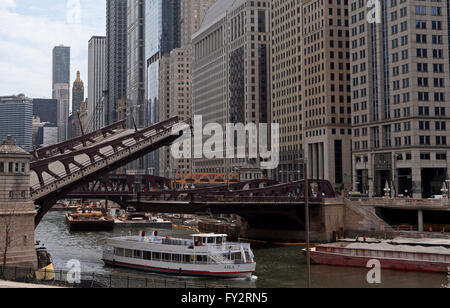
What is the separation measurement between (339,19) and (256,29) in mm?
51567

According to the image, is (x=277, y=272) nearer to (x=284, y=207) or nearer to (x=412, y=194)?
(x=284, y=207)

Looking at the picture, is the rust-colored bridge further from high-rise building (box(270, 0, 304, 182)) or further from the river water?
high-rise building (box(270, 0, 304, 182))

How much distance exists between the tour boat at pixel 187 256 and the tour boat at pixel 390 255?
31.4 ft

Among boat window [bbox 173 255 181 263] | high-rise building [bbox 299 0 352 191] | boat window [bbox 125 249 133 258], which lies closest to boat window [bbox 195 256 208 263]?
boat window [bbox 173 255 181 263]

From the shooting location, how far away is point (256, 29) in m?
183

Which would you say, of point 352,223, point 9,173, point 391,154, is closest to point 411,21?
point 391,154

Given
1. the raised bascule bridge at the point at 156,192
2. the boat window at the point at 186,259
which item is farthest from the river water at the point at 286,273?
the raised bascule bridge at the point at 156,192

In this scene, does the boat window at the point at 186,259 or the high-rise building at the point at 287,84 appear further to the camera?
the high-rise building at the point at 287,84

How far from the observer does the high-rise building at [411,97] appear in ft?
343

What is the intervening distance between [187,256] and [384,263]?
65.8ft

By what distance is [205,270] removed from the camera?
186 feet

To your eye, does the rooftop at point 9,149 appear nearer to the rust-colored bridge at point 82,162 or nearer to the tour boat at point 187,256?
the rust-colored bridge at point 82,162

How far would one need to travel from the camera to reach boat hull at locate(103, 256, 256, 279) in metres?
55.1

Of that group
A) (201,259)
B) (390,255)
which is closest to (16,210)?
(201,259)
